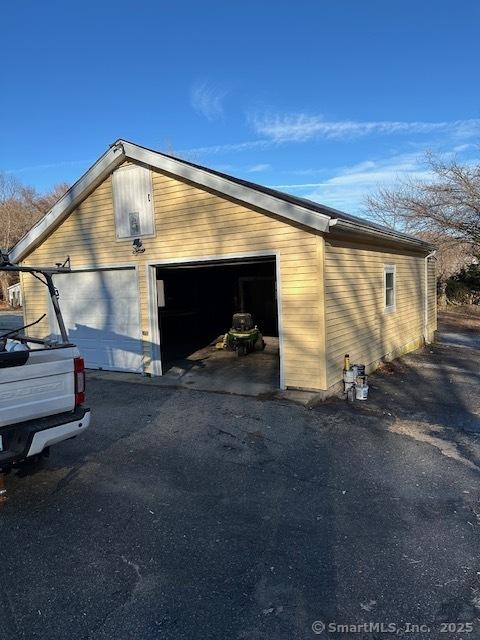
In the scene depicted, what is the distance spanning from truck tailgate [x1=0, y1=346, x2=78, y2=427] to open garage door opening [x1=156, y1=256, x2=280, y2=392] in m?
6.67

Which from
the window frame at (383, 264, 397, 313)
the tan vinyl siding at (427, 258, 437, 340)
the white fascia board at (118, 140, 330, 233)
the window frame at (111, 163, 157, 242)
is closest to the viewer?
the white fascia board at (118, 140, 330, 233)

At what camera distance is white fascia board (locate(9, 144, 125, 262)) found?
8805 millimetres

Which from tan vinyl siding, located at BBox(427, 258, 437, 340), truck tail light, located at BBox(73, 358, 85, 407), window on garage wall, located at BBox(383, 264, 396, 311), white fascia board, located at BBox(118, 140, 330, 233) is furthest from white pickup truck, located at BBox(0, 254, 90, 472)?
tan vinyl siding, located at BBox(427, 258, 437, 340)

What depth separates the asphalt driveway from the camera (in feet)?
8.48

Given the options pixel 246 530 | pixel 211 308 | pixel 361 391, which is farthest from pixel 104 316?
pixel 246 530

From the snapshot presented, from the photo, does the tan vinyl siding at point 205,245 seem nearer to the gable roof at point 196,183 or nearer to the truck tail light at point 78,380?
the gable roof at point 196,183

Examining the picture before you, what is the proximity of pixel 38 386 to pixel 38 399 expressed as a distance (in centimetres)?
11

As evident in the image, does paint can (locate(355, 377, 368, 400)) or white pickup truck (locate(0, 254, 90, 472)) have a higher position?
white pickup truck (locate(0, 254, 90, 472))

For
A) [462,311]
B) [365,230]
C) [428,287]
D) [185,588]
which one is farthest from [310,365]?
[462,311]

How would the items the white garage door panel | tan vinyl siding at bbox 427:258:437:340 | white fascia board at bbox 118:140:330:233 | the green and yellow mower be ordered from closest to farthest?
white fascia board at bbox 118:140:330:233
the white garage door panel
the green and yellow mower
tan vinyl siding at bbox 427:258:437:340

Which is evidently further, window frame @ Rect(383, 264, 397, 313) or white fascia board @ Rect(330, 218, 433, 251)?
window frame @ Rect(383, 264, 397, 313)

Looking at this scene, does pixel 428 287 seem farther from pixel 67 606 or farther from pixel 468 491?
pixel 67 606

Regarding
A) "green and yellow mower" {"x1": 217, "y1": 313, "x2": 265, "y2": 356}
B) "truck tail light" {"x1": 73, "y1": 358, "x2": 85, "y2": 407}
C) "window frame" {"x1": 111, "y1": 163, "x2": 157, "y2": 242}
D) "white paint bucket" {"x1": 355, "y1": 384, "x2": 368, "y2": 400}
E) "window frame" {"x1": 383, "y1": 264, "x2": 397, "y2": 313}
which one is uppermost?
"window frame" {"x1": 111, "y1": 163, "x2": 157, "y2": 242}

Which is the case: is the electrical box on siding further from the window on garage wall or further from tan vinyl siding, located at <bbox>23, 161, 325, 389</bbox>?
the window on garage wall
